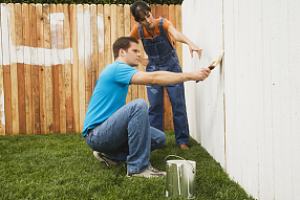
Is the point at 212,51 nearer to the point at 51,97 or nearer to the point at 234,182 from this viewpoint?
the point at 234,182

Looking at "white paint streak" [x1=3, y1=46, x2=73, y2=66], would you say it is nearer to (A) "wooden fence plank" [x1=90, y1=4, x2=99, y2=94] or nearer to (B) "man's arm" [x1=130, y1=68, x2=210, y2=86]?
(A) "wooden fence plank" [x1=90, y1=4, x2=99, y2=94]

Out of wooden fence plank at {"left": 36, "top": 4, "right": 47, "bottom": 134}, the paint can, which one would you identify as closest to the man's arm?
the paint can

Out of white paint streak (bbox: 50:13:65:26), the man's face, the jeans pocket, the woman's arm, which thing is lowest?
the jeans pocket

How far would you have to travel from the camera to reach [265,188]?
1249 mm

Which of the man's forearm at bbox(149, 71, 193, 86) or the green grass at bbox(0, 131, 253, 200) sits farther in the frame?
the man's forearm at bbox(149, 71, 193, 86)

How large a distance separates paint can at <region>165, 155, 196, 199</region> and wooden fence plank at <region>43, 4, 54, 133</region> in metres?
2.87

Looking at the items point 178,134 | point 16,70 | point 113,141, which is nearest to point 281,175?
point 113,141

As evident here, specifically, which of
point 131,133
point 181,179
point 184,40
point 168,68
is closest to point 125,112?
point 131,133

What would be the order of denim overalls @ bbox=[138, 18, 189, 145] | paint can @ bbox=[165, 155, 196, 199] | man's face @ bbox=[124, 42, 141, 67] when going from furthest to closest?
1. denim overalls @ bbox=[138, 18, 189, 145]
2. man's face @ bbox=[124, 42, 141, 67]
3. paint can @ bbox=[165, 155, 196, 199]

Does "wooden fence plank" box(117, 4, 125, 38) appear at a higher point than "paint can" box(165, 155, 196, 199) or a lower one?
higher

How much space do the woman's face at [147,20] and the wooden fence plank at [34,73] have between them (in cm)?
203

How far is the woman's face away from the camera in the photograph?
248cm

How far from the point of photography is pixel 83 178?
1787 mm

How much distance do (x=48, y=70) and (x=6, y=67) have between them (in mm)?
621
